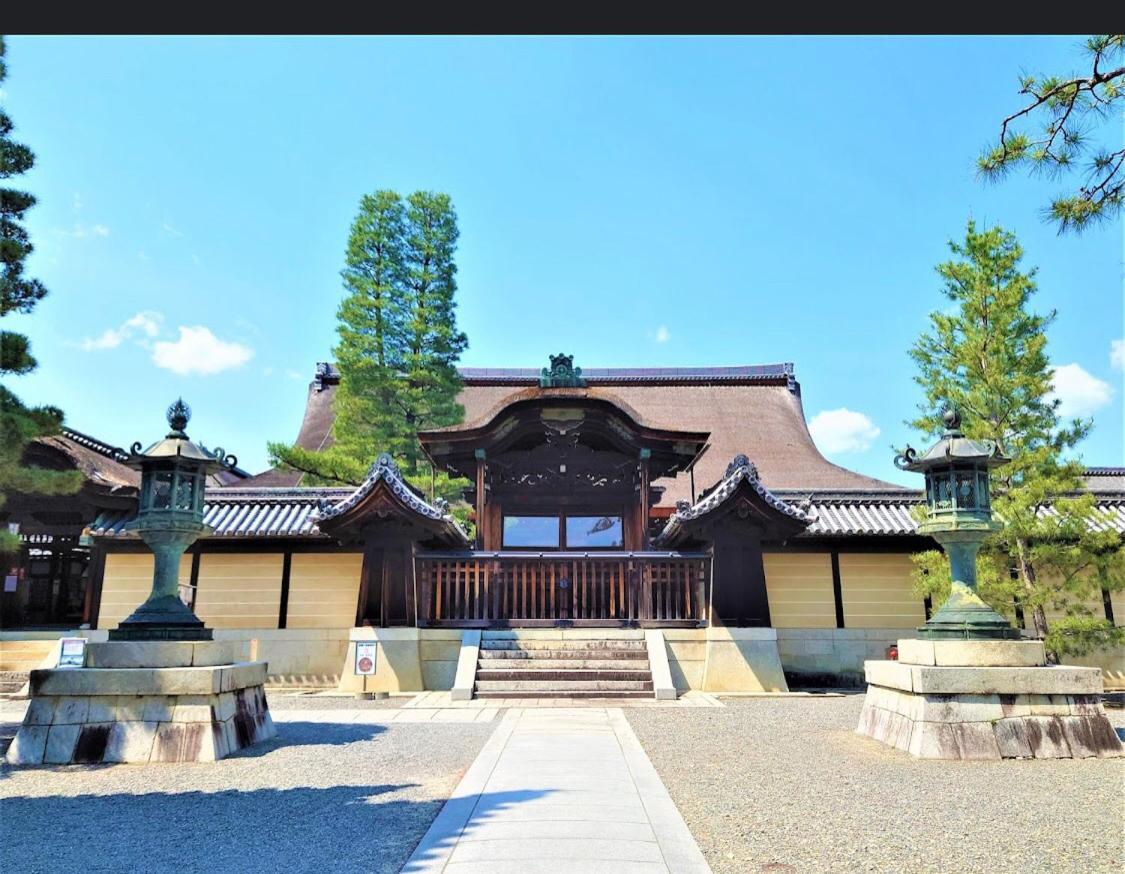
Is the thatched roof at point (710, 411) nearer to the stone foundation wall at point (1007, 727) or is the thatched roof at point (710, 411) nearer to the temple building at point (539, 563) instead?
the temple building at point (539, 563)

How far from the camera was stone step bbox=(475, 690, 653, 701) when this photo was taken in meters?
9.88

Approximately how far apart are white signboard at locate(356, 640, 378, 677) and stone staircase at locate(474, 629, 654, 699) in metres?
1.72

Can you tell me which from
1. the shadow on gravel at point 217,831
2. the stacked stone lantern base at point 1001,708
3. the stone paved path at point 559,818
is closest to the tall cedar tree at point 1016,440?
the stacked stone lantern base at point 1001,708

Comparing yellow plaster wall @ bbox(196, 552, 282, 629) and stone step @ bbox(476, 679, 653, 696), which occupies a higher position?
yellow plaster wall @ bbox(196, 552, 282, 629)

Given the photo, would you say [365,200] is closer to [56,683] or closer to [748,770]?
[56,683]

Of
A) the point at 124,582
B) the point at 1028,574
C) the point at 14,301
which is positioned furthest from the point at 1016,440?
the point at 124,582

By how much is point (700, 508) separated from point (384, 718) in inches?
216

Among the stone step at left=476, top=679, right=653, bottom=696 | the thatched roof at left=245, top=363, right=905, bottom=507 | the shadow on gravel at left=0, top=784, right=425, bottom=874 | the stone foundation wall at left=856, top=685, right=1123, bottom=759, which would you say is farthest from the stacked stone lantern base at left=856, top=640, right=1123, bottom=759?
the thatched roof at left=245, top=363, right=905, bottom=507

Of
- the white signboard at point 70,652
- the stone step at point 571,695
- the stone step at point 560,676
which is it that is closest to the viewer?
the stone step at point 571,695

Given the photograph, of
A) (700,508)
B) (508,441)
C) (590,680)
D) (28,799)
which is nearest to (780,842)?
(28,799)

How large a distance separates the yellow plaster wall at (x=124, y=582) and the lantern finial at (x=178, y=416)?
674cm

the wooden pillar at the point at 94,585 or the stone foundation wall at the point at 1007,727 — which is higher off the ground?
the wooden pillar at the point at 94,585

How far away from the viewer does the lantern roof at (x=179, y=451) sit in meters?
7.23

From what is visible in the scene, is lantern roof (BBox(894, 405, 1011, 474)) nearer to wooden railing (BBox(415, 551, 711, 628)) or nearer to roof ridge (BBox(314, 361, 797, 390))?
wooden railing (BBox(415, 551, 711, 628))
